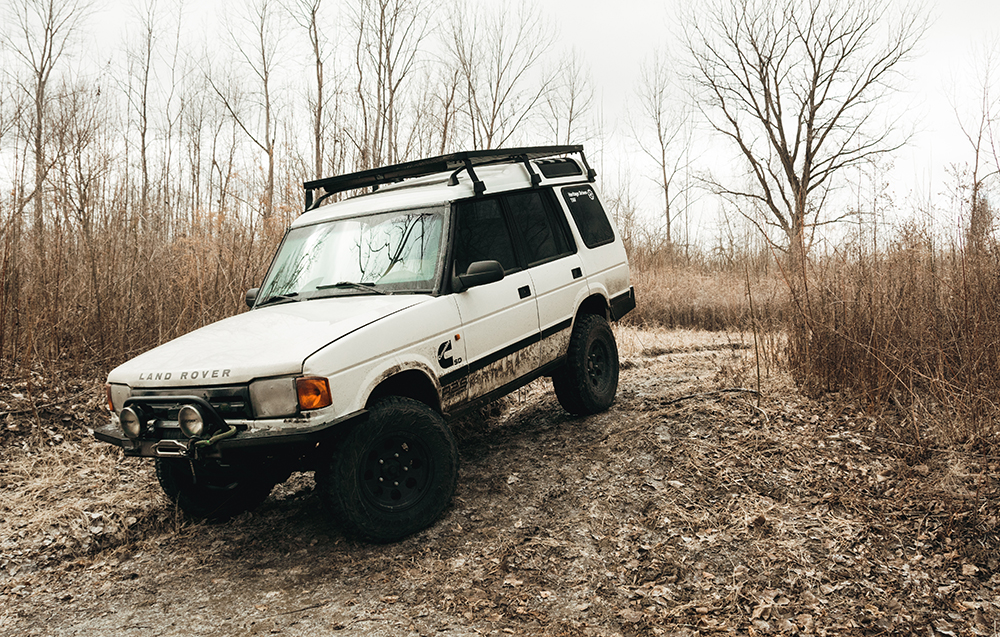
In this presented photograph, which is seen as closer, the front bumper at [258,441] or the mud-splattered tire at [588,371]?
the front bumper at [258,441]

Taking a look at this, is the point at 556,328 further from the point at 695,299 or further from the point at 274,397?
the point at 695,299

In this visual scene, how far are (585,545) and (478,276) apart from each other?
1735 mm

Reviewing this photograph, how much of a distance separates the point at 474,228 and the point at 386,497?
6.31 ft

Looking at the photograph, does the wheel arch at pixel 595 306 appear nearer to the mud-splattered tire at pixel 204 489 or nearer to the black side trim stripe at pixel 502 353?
the black side trim stripe at pixel 502 353

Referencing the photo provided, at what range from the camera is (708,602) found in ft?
10.8

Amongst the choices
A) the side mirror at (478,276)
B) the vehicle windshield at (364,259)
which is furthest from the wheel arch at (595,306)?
the vehicle windshield at (364,259)

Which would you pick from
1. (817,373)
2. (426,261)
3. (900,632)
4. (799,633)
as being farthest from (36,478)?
(817,373)

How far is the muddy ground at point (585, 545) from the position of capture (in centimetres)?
320

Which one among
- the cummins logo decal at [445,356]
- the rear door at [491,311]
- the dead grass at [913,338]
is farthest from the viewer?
the dead grass at [913,338]

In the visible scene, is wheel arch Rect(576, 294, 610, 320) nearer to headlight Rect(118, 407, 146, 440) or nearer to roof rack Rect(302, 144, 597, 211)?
roof rack Rect(302, 144, 597, 211)

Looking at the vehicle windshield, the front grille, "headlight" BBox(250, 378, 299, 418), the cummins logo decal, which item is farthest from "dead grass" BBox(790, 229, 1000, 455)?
the front grille

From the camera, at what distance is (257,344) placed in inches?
136

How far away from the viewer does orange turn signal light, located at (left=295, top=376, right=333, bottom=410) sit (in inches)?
126

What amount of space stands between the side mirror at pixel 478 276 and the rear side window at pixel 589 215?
5.70 feet
